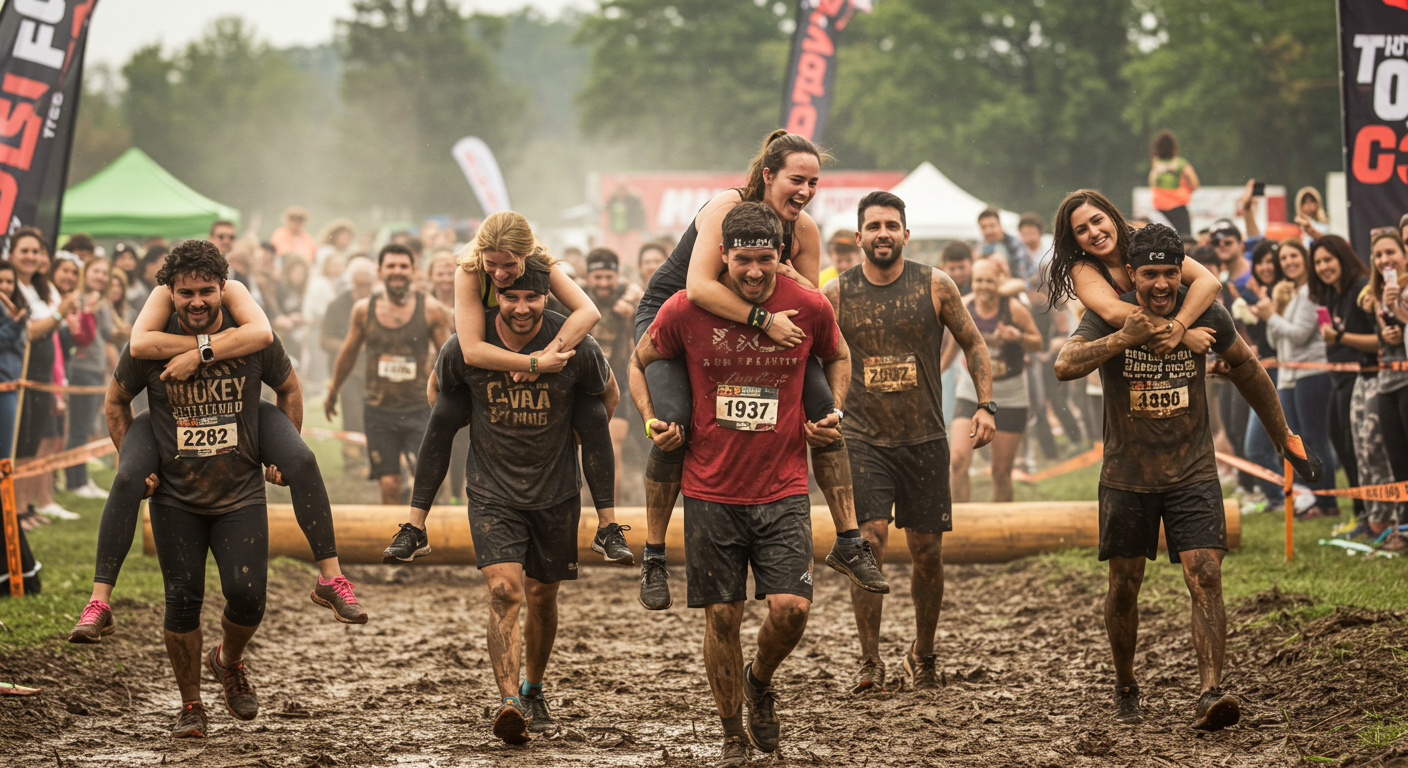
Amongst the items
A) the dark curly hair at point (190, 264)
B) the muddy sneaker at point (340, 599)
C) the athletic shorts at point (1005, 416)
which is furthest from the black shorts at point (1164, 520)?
the athletic shorts at point (1005, 416)

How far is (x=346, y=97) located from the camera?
81.4 m

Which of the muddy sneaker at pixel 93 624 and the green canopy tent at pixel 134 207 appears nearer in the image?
the muddy sneaker at pixel 93 624

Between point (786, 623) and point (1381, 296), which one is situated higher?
point (1381, 296)

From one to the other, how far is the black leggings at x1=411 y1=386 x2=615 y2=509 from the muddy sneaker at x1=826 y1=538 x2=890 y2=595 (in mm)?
1200

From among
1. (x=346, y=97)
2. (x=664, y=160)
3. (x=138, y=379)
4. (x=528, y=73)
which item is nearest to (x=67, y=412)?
(x=138, y=379)

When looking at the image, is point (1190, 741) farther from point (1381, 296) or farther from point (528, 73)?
point (528, 73)

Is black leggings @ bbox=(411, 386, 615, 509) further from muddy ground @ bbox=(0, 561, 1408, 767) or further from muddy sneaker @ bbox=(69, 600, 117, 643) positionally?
muddy sneaker @ bbox=(69, 600, 117, 643)

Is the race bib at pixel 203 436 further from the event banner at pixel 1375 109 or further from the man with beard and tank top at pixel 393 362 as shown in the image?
the event banner at pixel 1375 109

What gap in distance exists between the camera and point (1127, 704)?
249 inches

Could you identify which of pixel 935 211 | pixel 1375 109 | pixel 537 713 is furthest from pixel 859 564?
pixel 935 211

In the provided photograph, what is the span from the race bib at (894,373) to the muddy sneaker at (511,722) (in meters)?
2.62

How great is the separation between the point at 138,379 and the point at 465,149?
69.6 ft

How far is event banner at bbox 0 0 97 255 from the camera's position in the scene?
32.0 ft

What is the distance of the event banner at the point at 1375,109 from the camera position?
978 cm
